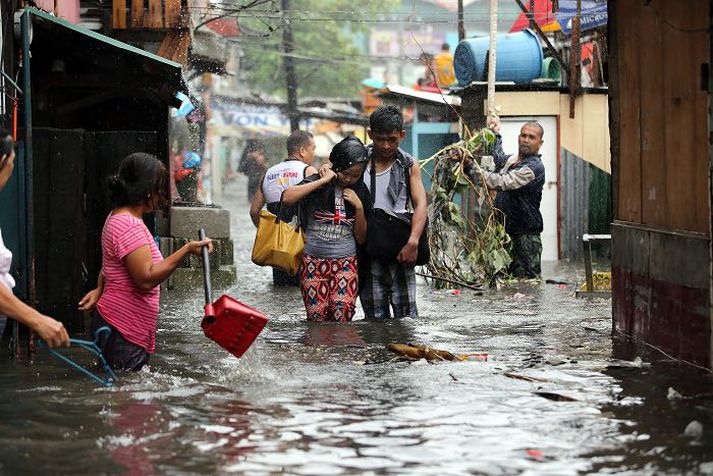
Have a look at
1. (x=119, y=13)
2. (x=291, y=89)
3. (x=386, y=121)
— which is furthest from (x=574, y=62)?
(x=291, y=89)

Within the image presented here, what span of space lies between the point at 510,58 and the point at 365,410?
1567 centimetres

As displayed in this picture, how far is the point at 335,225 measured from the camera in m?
11.0

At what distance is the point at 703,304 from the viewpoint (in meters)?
8.48

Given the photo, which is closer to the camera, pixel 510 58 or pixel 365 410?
pixel 365 410

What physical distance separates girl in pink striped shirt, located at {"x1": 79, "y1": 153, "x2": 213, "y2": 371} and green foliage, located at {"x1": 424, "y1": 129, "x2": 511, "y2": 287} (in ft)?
25.6

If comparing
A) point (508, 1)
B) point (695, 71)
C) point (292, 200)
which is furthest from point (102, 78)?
point (508, 1)

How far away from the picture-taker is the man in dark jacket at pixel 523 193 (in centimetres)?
1556

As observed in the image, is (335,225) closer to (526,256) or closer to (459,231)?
(459,231)

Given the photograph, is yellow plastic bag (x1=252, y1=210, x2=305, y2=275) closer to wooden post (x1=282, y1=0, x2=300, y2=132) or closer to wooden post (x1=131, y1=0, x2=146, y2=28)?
wooden post (x1=131, y1=0, x2=146, y2=28)

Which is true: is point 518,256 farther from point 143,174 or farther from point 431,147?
point 431,147

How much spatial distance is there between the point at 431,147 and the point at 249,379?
2084 centimetres

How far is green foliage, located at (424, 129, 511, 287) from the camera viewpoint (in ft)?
50.6

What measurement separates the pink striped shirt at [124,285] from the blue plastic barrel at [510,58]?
14.9m

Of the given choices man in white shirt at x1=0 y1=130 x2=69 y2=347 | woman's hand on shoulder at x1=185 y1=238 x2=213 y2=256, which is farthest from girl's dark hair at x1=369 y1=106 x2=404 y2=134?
man in white shirt at x1=0 y1=130 x2=69 y2=347
